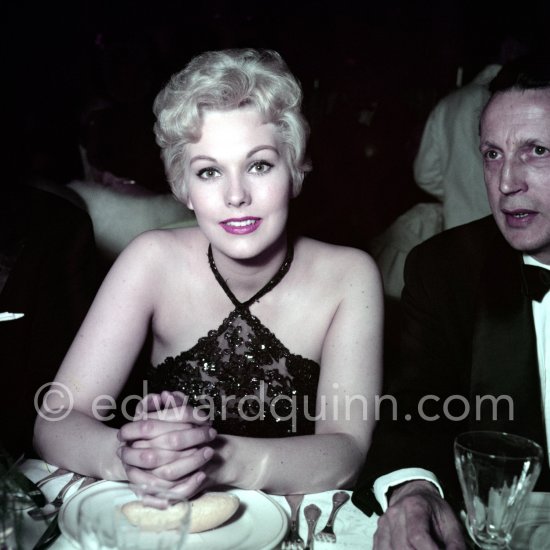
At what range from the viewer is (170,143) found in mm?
2113

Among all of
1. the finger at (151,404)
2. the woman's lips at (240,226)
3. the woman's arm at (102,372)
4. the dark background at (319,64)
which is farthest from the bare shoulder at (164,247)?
the dark background at (319,64)

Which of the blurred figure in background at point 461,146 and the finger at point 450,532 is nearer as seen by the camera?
the finger at point 450,532

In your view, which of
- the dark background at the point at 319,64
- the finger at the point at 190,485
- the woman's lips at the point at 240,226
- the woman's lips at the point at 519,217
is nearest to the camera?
the finger at the point at 190,485

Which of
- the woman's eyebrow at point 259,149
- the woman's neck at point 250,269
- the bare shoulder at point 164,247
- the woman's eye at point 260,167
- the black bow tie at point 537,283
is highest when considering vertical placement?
the woman's eyebrow at point 259,149

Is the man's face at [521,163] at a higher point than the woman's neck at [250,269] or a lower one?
higher

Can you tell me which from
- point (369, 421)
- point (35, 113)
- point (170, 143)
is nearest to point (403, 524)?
point (369, 421)

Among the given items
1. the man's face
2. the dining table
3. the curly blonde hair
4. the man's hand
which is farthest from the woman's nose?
the man's hand

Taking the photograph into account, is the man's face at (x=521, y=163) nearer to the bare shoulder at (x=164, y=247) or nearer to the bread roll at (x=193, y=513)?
the bare shoulder at (x=164, y=247)

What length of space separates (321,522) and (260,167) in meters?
1.09

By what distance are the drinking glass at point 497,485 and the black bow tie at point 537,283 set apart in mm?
870

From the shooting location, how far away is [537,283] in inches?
78.7

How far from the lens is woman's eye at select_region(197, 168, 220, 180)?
6.68ft

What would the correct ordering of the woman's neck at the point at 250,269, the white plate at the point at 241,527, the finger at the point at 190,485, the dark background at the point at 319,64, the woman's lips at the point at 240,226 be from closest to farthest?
the white plate at the point at 241,527, the finger at the point at 190,485, the woman's lips at the point at 240,226, the woman's neck at the point at 250,269, the dark background at the point at 319,64

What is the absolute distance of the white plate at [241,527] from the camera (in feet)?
4.11
